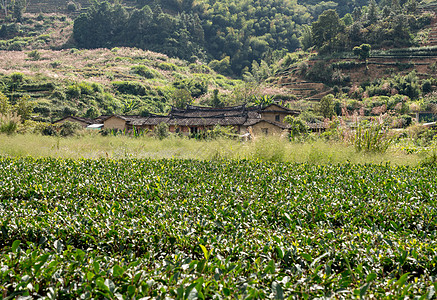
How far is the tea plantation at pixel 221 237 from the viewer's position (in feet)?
7.06

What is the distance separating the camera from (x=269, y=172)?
6.61 m

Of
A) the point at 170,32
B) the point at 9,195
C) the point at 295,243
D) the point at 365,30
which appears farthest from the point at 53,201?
the point at 170,32

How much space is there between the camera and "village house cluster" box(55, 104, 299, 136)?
30.8 metres

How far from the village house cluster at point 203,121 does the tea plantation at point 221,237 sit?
23.8 m

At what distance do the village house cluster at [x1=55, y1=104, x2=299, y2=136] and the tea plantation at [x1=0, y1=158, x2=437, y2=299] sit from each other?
23768 mm

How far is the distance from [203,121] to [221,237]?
30.2 meters

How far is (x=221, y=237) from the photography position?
3.03 meters

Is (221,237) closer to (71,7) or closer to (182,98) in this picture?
(182,98)

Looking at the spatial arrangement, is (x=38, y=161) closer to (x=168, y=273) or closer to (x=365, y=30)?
(x=168, y=273)

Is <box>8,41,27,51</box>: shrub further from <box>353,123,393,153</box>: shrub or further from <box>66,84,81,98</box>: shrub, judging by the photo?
<box>353,123,393,153</box>: shrub

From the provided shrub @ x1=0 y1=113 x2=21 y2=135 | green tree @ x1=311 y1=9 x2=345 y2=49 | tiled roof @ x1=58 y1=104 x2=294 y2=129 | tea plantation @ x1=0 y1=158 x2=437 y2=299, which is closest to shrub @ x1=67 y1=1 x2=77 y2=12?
green tree @ x1=311 y1=9 x2=345 y2=49

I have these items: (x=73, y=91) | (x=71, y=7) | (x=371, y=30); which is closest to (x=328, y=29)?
(x=371, y=30)

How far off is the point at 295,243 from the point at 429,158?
26.6ft

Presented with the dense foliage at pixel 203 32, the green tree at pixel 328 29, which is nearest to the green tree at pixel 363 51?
the green tree at pixel 328 29
